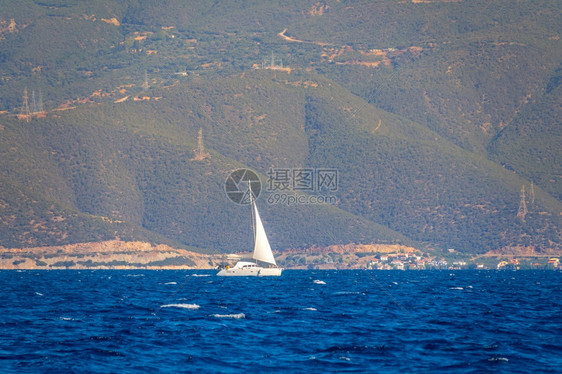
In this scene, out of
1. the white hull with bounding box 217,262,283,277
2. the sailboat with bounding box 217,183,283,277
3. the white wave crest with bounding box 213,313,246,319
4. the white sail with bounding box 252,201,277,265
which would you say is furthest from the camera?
the white hull with bounding box 217,262,283,277

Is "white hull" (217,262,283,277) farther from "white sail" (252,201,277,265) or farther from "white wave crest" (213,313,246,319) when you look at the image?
"white wave crest" (213,313,246,319)

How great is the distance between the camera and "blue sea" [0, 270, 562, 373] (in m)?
51.7

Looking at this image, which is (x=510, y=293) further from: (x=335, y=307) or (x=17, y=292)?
(x=17, y=292)

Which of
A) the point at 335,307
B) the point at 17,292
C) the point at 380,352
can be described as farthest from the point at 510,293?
the point at 380,352

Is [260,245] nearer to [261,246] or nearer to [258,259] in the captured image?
[261,246]

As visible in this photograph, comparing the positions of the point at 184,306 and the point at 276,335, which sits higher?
the point at 276,335

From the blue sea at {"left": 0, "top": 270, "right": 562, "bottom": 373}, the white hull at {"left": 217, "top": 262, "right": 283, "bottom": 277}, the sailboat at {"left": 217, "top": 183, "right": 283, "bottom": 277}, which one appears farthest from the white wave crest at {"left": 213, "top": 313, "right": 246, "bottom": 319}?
the white hull at {"left": 217, "top": 262, "right": 283, "bottom": 277}

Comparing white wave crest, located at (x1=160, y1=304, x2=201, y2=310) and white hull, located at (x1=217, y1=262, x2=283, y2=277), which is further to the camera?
white hull, located at (x1=217, y1=262, x2=283, y2=277)

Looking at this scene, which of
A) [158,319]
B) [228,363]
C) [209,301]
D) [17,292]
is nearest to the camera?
[228,363]

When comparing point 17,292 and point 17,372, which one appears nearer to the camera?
point 17,372

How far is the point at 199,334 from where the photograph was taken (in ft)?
205

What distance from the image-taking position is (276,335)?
62625 mm

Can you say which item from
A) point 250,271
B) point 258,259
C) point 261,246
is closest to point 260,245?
point 261,246

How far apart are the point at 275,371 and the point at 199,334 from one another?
43.7 ft
